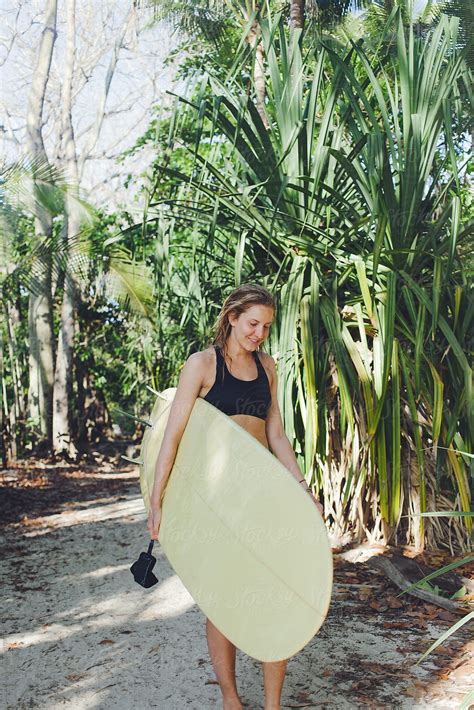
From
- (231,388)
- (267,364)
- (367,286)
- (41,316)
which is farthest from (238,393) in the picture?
(41,316)

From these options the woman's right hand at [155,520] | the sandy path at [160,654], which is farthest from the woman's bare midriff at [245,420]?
the sandy path at [160,654]

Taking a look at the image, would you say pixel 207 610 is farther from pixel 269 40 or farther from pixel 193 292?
pixel 269 40

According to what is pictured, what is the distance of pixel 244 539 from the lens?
184 centimetres

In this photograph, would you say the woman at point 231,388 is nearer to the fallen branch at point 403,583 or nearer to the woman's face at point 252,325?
the woman's face at point 252,325

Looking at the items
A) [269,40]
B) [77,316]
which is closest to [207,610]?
[269,40]

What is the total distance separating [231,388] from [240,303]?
0.74 ft

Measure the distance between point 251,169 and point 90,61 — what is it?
312 inches

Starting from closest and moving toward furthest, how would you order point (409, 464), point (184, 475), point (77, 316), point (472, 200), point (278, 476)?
point (278, 476) → point (184, 475) → point (409, 464) → point (472, 200) → point (77, 316)

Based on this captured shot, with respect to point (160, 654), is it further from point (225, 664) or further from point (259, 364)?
point (259, 364)

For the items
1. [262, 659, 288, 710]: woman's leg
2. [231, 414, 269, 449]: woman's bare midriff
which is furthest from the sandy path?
[231, 414, 269, 449]: woman's bare midriff

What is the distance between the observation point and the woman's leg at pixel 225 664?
1896mm

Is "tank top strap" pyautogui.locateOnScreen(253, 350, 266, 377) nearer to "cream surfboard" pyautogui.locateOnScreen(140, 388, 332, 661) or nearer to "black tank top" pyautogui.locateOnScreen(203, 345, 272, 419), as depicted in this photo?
"black tank top" pyautogui.locateOnScreen(203, 345, 272, 419)

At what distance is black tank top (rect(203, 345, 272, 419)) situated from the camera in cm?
196

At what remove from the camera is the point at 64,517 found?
16.7 feet
